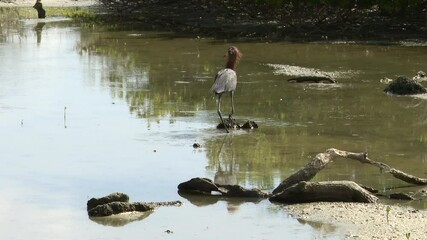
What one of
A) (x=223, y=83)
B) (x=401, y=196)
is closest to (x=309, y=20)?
(x=223, y=83)

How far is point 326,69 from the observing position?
20969 millimetres

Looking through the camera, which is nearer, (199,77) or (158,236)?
(158,236)

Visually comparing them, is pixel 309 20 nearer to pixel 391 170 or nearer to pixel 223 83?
pixel 223 83

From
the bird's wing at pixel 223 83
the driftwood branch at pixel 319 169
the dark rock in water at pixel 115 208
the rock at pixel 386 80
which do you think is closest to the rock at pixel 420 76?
the rock at pixel 386 80

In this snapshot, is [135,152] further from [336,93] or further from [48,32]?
[48,32]

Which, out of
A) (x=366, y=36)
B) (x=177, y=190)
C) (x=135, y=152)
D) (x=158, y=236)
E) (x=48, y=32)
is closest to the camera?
(x=158, y=236)

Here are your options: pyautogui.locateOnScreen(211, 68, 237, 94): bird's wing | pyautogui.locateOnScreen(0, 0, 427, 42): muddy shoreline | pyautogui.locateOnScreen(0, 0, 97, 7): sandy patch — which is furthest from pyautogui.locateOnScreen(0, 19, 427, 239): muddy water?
pyautogui.locateOnScreen(0, 0, 97, 7): sandy patch

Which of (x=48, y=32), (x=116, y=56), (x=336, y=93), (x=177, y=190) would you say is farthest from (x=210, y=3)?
(x=177, y=190)

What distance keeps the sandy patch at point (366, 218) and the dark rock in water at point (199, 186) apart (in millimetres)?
877

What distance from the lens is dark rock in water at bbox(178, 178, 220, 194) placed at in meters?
10.6

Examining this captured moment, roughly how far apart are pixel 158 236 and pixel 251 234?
2.55 ft

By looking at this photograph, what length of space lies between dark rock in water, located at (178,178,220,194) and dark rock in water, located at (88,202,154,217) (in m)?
0.81

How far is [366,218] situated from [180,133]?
4.84 metres

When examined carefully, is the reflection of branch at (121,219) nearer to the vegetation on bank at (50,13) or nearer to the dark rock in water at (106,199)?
the dark rock in water at (106,199)
